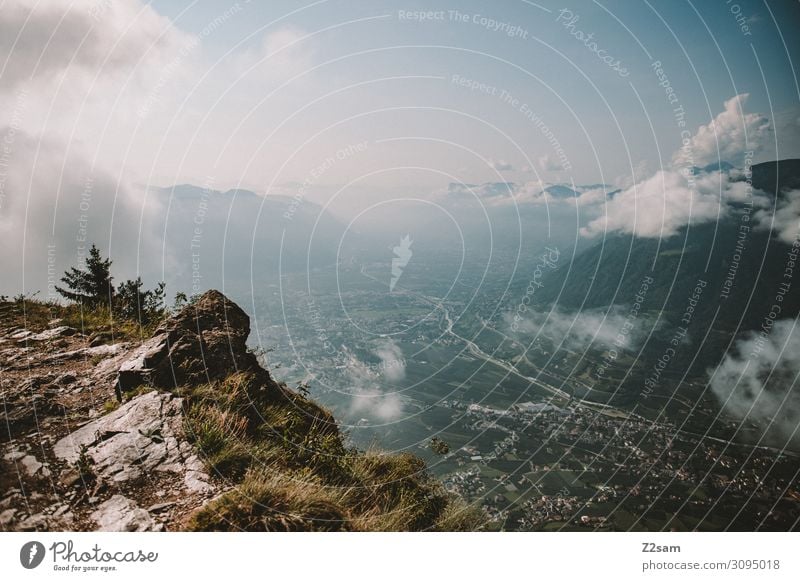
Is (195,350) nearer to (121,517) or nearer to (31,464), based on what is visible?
(31,464)

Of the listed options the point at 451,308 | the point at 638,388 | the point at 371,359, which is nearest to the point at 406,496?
the point at 371,359

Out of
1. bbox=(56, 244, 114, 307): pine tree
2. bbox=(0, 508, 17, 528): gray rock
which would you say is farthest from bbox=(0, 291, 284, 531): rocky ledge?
bbox=(56, 244, 114, 307): pine tree

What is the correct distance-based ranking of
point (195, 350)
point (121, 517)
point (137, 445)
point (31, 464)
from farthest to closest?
point (195, 350)
point (137, 445)
point (31, 464)
point (121, 517)

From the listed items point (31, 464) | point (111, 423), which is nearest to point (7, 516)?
point (31, 464)

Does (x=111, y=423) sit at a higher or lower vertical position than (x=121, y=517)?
higher
